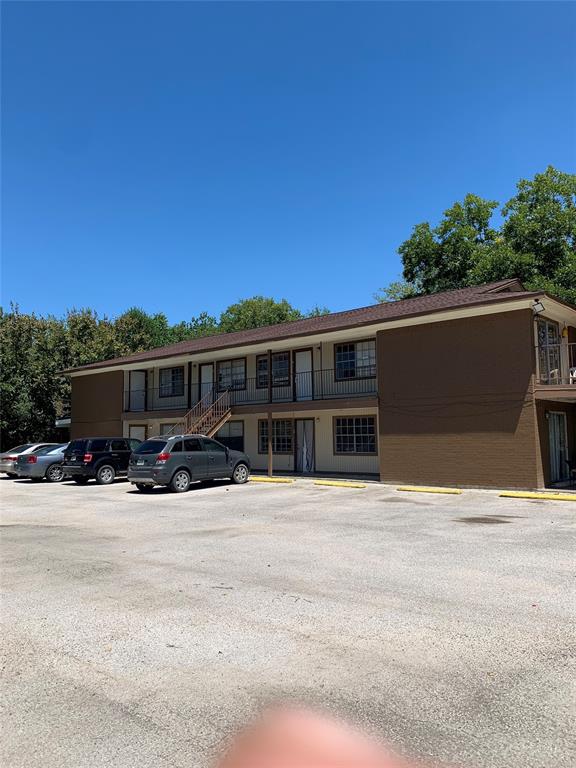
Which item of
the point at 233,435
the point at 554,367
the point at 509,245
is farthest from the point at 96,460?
the point at 509,245

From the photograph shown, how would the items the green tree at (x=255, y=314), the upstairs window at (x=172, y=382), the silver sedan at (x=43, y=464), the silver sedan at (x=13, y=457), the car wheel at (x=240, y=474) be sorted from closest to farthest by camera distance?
the car wheel at (x=240, y=474), the silver sedan at (x=43, y=464), the silver sedan at (x=13, y=457), the upstairs window at (x=172, y=382), the green tree at (x=255, y=314)

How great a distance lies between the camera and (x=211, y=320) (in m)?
63.6

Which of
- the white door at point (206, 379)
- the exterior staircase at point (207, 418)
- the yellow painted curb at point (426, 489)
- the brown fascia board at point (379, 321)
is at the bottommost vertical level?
the yellow painted curb at point (426, 489)

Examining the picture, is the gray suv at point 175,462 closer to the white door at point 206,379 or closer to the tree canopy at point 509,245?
the white door at point 206,379

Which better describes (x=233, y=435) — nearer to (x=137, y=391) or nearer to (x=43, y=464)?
(x=137, y=391)

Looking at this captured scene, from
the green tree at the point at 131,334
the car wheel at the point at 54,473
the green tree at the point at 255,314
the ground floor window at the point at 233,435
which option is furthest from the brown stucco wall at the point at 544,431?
the green tree at the point at 255,314

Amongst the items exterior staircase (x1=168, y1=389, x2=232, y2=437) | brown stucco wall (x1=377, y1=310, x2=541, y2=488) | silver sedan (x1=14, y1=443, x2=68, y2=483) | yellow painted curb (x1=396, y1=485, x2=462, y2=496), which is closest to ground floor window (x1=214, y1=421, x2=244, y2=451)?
exterior staircase (x1=168, y1=389, x2=232, y2=437)

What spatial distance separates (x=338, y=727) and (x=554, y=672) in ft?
5.74

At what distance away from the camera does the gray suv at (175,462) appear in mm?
16797

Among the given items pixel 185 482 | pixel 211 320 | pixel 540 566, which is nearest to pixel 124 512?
pixel 185 482

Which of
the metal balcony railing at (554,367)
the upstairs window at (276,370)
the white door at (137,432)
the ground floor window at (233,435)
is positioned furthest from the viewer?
the white door at (137,432)

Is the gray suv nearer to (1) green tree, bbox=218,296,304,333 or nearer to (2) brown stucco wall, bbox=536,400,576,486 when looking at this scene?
(2) brown stucco wall, bbox=536,400,576,486

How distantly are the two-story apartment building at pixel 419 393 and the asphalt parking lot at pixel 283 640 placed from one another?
717 cm

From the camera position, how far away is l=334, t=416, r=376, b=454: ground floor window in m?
21.9
